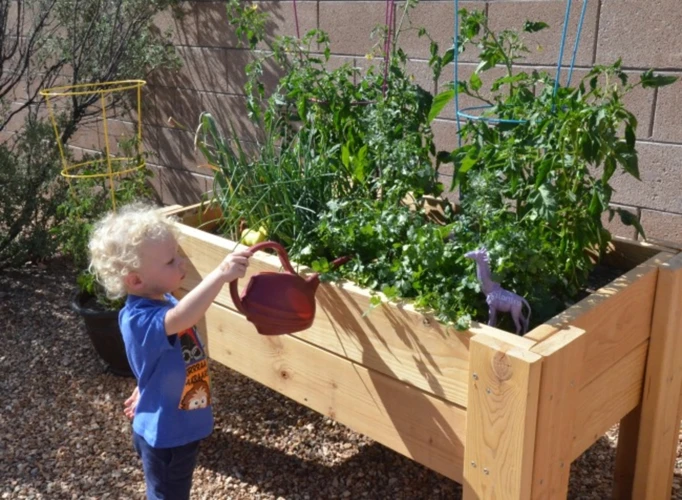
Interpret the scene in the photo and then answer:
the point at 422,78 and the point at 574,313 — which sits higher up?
the point at 422,78

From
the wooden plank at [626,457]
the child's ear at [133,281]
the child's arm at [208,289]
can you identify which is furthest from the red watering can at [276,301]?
the wooden plank at [626,457]

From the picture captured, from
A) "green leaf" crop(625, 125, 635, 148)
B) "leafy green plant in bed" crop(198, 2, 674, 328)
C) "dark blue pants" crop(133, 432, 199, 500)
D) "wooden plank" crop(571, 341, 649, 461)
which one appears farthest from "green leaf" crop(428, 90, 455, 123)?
"dark blue pants" crop(133, 432, 199, 500)

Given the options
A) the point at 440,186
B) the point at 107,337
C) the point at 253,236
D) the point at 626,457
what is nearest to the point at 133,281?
the point at 253,236

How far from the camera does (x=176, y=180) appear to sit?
493cm

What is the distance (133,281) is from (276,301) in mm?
359

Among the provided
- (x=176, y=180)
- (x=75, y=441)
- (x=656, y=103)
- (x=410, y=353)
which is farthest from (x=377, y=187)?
(x=176, y=180)

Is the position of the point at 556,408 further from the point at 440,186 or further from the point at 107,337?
the point at 107,337

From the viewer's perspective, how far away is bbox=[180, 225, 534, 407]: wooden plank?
1822 millimetres

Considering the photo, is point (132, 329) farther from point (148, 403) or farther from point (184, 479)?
point (184, 479)

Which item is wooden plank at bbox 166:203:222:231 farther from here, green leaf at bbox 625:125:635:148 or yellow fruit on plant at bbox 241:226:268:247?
green leaf at bbox 625:125:635:148

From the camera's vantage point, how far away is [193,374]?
2.05 m

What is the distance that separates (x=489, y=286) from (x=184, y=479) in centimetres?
97

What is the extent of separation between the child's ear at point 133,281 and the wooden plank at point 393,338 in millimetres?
451

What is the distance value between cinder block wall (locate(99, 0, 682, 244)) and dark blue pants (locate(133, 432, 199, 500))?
6.17 feet
